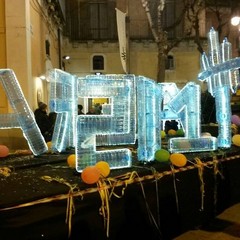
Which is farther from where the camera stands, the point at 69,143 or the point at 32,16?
the point at 32,16

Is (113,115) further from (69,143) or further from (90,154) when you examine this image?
(69,143)

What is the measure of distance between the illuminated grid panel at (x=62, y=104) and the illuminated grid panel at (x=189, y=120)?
158 centimetres

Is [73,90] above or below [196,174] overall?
above

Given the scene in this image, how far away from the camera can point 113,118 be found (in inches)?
186

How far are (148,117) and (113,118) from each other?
0.54 meters

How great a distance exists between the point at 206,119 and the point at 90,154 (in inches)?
260

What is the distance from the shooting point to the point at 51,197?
3578 millimetres

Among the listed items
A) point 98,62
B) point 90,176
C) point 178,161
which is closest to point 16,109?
point 90,176

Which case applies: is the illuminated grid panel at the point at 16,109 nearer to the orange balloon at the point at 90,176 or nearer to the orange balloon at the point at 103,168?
the orange balloon at the point at 103,168

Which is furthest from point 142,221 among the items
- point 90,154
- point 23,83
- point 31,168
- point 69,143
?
point 23,83

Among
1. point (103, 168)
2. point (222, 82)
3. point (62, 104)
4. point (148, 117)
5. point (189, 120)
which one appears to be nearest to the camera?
point (103, 168)

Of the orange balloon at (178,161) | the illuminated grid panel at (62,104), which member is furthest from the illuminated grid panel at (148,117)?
the illuminated grid panel at (62,104)

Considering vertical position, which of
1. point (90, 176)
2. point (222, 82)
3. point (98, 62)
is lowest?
point (90, 176)

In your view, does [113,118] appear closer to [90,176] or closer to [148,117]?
[148,117]
